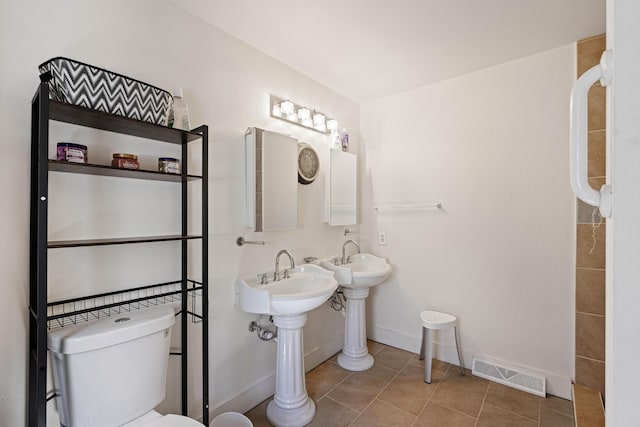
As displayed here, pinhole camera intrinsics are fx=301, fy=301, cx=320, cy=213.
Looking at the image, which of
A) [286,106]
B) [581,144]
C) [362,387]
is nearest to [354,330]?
[362,387]

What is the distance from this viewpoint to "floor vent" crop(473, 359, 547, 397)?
2076 millimetres

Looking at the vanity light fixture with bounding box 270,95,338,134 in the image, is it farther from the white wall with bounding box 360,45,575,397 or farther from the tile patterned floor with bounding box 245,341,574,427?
the tile patterned floor with bounding box 245,341,574,427

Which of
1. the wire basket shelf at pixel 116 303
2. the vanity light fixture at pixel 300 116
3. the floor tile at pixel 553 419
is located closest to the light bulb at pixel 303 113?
the vanity light fixture at pixel 300 116

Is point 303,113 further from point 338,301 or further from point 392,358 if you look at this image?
point 392,358

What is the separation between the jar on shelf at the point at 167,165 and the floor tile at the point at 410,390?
195cm

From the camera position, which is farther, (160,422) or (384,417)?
(384,417)

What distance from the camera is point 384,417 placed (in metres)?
1.87

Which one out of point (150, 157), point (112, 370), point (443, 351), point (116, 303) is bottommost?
point (443, 351)

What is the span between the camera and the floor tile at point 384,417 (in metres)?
1.81

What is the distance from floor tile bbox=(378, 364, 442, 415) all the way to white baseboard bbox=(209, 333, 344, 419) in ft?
1.92

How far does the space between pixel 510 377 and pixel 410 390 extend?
0.75 metres

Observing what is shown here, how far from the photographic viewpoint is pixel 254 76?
2.00 m

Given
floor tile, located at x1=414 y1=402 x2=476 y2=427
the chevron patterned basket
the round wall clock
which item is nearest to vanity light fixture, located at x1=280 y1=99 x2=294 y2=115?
the round wall clock
